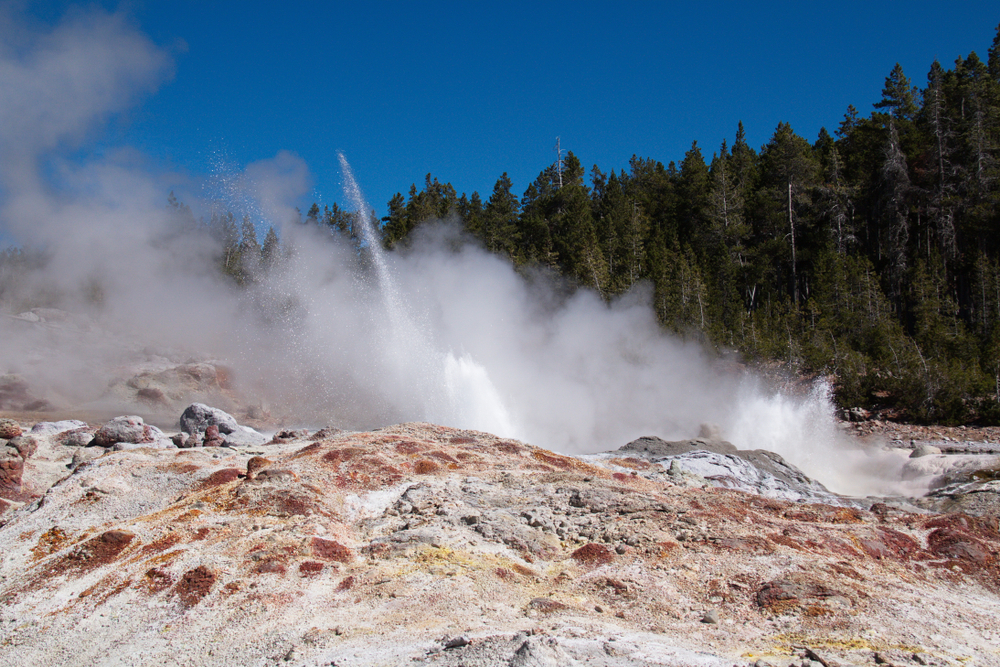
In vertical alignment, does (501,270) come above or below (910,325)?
below

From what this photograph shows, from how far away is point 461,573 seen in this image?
5152mm

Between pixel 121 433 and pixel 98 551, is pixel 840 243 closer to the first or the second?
pixel 121 433

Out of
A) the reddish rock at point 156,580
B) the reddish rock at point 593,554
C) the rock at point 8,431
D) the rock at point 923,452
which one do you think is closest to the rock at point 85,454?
the rock at point 8,431

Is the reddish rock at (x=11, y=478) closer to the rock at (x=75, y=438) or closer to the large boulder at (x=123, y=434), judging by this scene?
the large boulder at (x=123, y=434)

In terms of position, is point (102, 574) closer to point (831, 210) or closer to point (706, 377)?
point (706, 377)

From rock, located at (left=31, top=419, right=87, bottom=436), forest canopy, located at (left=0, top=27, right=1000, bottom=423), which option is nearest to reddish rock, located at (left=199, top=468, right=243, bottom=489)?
rock, located at (left=31, top=419, right=87, bottom=436)

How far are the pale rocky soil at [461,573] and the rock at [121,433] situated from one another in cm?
346

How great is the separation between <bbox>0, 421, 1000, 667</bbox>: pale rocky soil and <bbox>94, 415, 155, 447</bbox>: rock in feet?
11.3

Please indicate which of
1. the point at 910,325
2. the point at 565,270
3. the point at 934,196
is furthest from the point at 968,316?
the point at 565,270

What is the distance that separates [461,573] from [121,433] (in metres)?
8.30

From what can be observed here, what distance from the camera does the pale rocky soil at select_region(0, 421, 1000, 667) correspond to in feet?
Answer: 13.5

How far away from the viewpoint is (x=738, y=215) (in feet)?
Result: 118

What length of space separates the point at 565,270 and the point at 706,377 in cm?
1408

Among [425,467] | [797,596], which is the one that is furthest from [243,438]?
[797,596]
